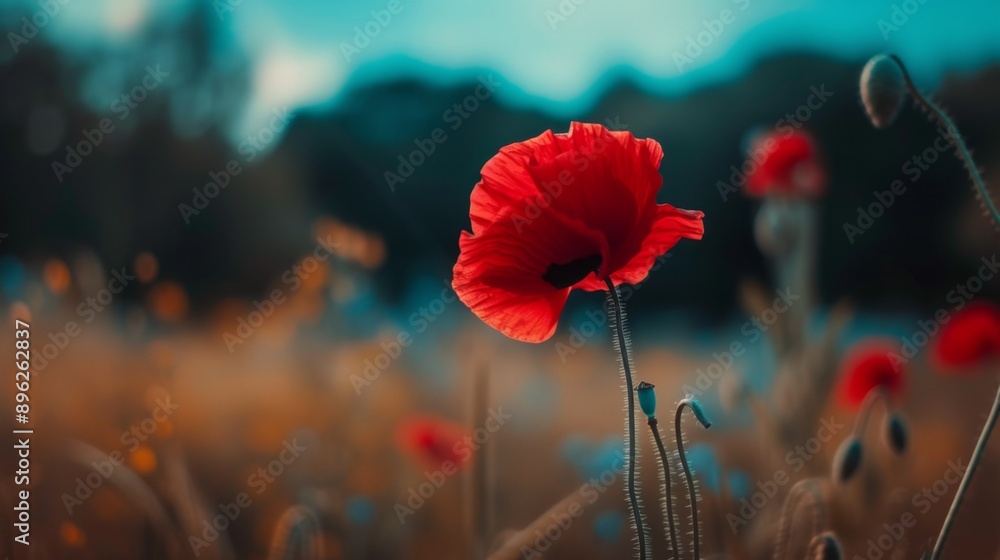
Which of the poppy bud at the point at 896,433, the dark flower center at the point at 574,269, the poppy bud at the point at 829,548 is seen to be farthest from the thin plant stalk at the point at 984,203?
the poppy bud at the point at 896,433

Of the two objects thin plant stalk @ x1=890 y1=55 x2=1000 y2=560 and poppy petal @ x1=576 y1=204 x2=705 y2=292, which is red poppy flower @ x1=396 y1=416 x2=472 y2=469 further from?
thin plant stalk @ x1=890 y1=55 x2=1000 y2=560

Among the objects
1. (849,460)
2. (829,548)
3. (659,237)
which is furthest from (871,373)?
(659,237)

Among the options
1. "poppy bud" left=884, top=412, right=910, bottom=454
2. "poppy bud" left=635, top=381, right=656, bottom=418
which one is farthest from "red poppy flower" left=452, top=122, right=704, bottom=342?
"poppy bud" left=884, top=412, right=910, bottom=454

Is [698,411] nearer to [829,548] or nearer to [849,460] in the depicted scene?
[829,548]

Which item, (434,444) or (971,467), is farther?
(434,444)

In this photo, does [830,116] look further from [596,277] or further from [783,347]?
[596,277]

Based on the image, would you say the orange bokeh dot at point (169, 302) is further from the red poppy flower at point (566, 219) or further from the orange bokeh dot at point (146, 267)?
the red poppy flower at point (566, 219)
